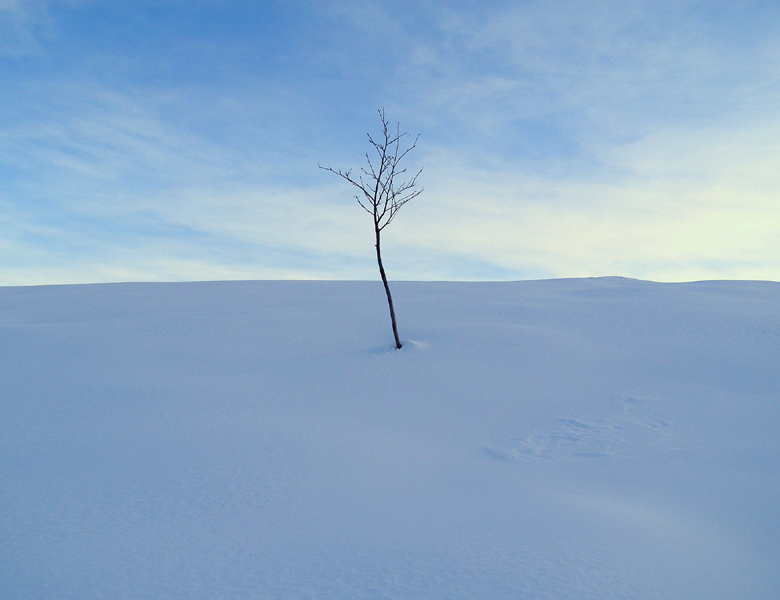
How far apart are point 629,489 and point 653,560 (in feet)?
5.20

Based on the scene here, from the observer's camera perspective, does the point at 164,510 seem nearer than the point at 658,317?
Yes

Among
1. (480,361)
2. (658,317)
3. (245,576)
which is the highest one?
(658,317)

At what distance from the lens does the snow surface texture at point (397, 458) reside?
Result: 4074mm

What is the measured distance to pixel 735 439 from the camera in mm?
6832

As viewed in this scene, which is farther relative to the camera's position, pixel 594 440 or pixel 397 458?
pixel 594 440

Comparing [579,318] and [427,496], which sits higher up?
[579,318]

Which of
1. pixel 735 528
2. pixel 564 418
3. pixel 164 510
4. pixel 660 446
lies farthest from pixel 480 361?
pixel 164 510

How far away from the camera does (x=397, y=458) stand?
6.44 metres

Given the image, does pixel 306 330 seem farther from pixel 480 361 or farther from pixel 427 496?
pixel 427 496

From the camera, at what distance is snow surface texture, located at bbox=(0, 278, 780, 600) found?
4074 mm

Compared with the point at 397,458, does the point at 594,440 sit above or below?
above

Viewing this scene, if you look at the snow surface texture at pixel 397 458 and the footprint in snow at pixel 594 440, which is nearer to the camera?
the snow surface texture at pixel 397 458

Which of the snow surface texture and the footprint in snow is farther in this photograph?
the footprint in snow

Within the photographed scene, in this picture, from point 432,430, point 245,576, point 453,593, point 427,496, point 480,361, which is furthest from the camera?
point 480,361
